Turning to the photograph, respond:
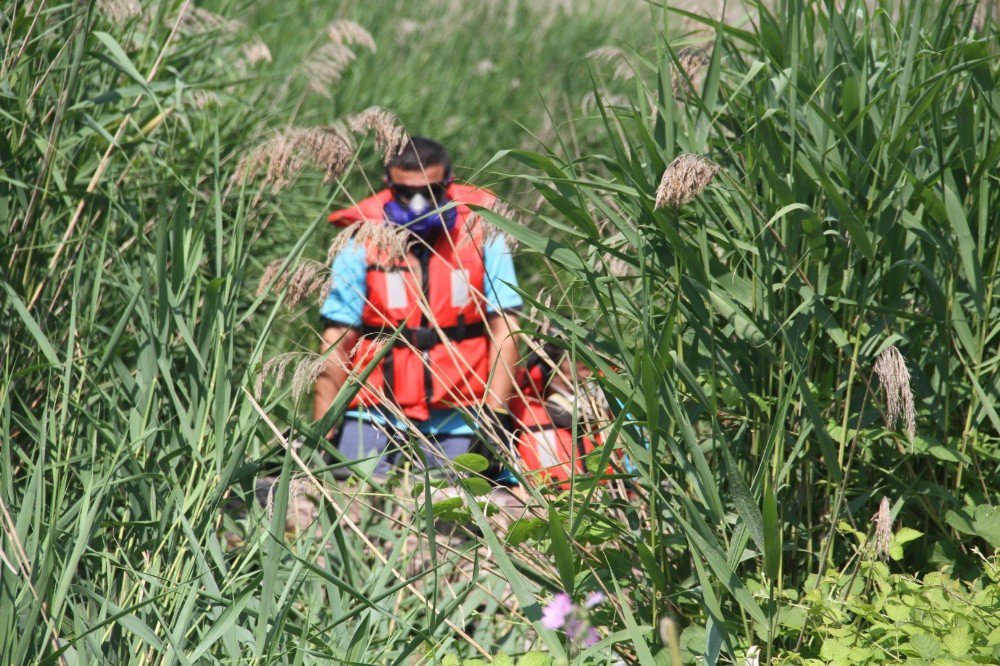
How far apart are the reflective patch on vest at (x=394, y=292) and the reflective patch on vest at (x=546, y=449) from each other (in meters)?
0.82

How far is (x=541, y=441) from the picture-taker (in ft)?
7.67

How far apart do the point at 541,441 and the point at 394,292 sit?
137 cm

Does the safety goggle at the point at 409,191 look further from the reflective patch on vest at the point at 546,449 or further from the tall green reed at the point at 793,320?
the tall green reed at the point at 793,320

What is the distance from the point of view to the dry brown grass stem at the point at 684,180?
162 cm

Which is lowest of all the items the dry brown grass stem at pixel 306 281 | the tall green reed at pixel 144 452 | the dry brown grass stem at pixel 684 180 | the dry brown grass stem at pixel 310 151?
the tall green reed at pixel 144 452

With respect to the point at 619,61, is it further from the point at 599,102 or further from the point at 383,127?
the point at 599,102

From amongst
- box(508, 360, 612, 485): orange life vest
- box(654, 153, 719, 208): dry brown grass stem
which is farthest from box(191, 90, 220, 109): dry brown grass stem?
box(654, 153, 719, 208): dry brown grass stem

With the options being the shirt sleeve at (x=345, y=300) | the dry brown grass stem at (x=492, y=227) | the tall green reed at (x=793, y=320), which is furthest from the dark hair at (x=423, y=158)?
the tall green reed at (x=793, y=320)

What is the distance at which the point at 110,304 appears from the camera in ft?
9.53

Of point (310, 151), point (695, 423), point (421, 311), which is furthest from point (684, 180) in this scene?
point (421, 311)

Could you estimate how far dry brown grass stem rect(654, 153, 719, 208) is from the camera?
162 cm

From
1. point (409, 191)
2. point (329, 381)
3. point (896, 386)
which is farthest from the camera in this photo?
point (409, 191)

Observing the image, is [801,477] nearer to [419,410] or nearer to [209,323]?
[209,323]

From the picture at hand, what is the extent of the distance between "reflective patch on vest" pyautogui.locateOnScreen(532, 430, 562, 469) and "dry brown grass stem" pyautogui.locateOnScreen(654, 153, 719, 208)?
19.5 inches
